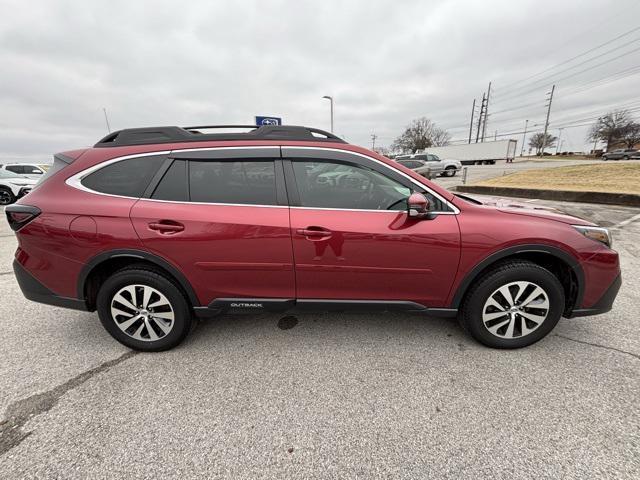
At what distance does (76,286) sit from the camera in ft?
7.93

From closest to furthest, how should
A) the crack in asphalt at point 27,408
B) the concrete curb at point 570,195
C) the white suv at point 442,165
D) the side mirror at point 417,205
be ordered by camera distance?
1. the crack in asphalt at point 27,408
2. the side mirror at point 417,205
3. the concrete curb at point 570,195
4. the white suv at point 442,165

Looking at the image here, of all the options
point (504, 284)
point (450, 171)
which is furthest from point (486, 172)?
point (504, 284)

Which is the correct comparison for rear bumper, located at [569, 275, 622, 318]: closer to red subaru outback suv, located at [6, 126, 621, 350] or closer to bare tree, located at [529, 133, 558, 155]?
red subaru outback suv, located at [6, 126, 621, 350]

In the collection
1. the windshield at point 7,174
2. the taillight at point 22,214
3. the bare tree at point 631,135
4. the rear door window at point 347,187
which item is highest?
the bare tree at point 631,135

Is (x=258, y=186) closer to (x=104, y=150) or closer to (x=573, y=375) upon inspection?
(x=104, y=150)

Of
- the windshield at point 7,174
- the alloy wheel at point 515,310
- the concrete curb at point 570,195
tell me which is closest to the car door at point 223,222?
the alloy wheel at point 515,310

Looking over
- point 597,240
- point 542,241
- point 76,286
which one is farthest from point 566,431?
point 76,286

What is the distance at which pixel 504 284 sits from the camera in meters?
2.36

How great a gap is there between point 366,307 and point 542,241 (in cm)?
142

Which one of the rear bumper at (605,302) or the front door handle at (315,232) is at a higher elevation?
the front door handle at (315,232)

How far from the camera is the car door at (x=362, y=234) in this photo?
224cm

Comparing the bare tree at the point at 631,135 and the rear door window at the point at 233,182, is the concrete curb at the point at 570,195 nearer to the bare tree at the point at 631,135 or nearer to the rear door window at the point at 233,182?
the rear door window at the point at 233,182

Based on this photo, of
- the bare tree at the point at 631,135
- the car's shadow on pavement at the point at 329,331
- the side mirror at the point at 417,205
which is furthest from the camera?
the bare tree at the point at 631,135

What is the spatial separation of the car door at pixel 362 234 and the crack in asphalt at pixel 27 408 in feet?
5.66
